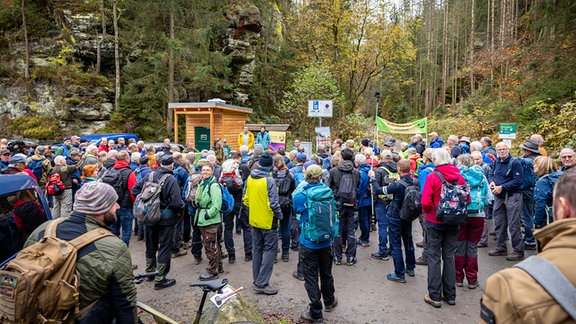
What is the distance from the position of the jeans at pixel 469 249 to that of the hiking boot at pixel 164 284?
200 inches

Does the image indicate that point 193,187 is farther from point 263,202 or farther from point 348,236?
point 348,236

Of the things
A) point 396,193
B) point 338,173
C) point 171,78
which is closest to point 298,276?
point 338,173

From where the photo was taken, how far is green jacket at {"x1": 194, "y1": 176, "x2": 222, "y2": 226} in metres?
5.48

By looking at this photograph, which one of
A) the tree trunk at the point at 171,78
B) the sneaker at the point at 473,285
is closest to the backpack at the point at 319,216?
the sneaker at the point at 473,285

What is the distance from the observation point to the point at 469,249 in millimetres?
5332

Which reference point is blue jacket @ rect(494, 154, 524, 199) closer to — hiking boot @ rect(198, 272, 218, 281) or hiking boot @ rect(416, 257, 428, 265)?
→ hiking boot @ rect(416, 257, 428, 265)

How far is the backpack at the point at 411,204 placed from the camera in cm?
520

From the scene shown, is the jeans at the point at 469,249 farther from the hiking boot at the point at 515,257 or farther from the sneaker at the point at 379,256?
the hiking boot at the point at 515,257

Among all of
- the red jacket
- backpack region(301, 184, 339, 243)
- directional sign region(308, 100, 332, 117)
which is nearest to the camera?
backpack region(301, 184, 339, 243)

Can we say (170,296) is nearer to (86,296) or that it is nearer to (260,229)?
(260,229)

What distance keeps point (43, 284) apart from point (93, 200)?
0.73m

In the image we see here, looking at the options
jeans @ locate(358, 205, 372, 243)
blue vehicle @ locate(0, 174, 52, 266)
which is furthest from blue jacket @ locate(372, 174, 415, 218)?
blue vehicle @ locate(0, 174, 52, 266)

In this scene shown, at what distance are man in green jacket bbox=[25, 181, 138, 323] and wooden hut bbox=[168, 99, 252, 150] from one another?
1456cm

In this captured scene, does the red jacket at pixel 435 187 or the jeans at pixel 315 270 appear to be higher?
the red jacket at pixel 435 187
